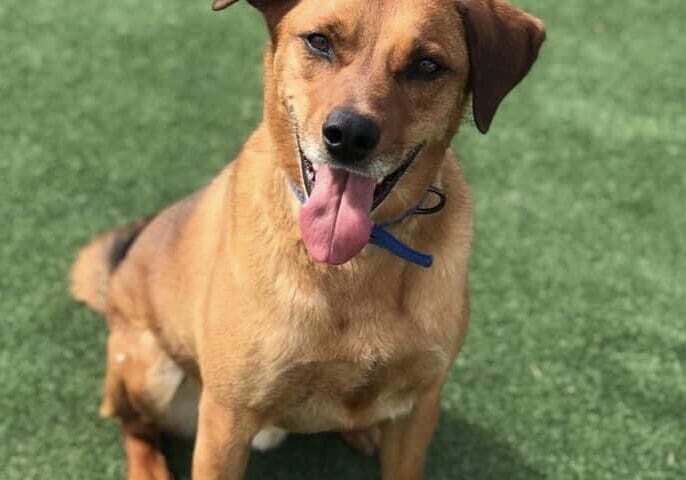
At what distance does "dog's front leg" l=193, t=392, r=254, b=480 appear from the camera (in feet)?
8.64

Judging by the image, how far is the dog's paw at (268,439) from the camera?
316cm

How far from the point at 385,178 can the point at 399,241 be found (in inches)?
10.0

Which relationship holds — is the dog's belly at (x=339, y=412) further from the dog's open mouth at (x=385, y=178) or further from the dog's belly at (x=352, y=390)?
the dog's open mouth at (x=385, y=178)

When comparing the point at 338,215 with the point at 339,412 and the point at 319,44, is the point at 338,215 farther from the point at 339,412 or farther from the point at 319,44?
the point at 339,412

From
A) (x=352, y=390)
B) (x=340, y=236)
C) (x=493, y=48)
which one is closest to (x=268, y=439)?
(x=352, y=390)

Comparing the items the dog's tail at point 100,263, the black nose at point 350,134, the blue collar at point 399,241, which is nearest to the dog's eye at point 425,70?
the black nose at point 350,134

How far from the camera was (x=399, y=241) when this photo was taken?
2.54m

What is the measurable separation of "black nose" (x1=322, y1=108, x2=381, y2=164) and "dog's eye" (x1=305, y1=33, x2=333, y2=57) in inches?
8.6

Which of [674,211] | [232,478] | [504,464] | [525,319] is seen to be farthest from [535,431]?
[674,211]

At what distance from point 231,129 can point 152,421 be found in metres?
1.95

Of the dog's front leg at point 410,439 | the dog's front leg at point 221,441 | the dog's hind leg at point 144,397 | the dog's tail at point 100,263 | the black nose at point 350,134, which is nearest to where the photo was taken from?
the black nose at point 350,134

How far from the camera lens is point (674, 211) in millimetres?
4508

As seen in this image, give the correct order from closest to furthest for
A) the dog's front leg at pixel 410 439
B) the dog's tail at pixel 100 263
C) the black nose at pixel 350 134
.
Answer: the black nose at pixel 350 134 → the dog's front leg at pixel 410 439 → the dog's tail at pixel 100 263

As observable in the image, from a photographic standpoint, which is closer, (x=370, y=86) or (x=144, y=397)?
(x=370, y=86)
